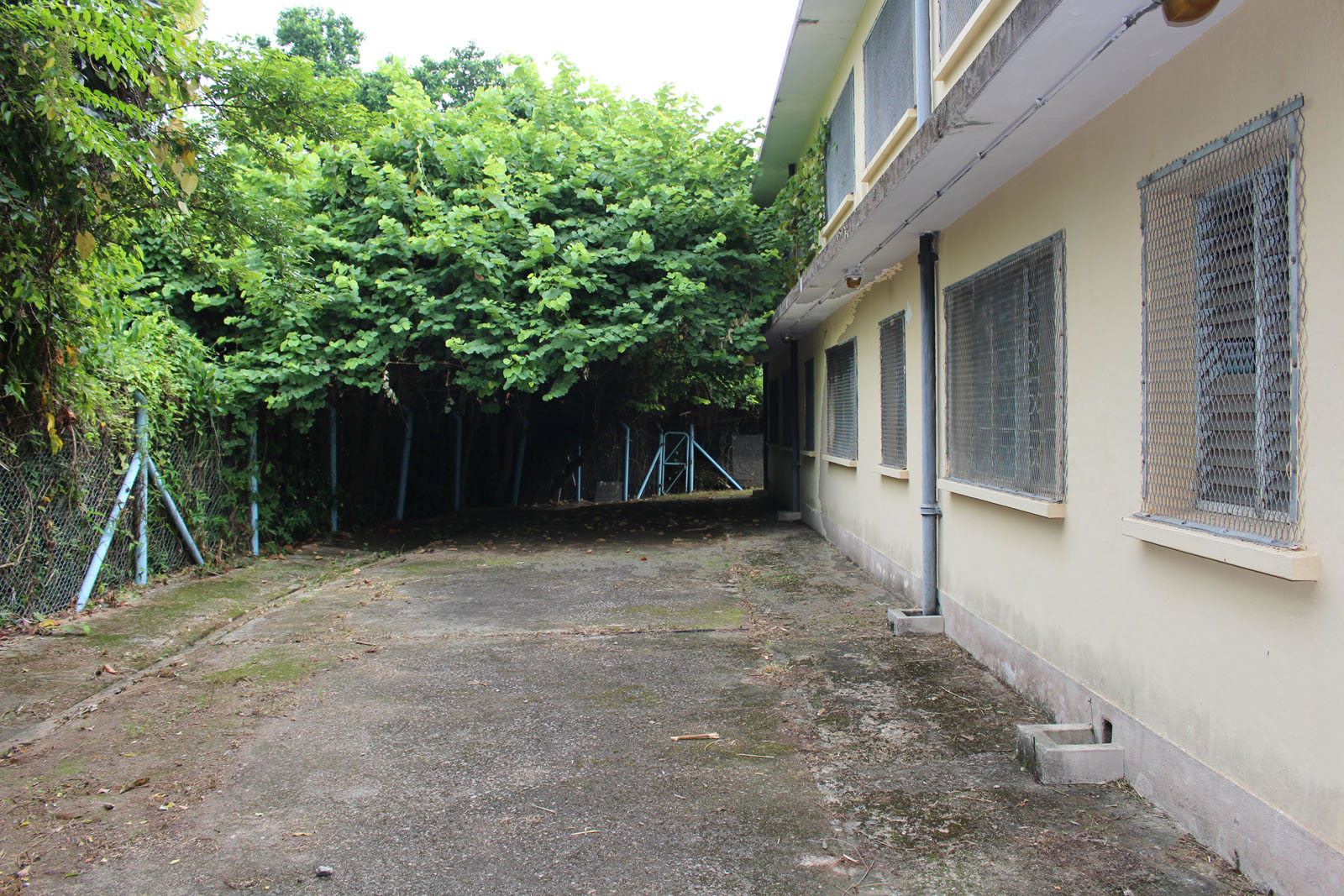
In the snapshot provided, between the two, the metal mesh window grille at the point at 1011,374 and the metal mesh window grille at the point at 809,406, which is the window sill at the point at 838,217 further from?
the metal mesh window grille at the point at 1011,374

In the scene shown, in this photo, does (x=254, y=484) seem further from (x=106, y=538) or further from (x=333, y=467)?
(x=106, y=538)

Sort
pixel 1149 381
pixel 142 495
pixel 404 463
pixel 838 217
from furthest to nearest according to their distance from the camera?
pixel 404 463 → pixel 838 217 → pixel 142 495 → pixel 1149 381

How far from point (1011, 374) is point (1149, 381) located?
164 cm

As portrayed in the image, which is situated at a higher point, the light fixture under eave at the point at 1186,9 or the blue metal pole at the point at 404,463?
the light fixture under eave at the point at 1186,9

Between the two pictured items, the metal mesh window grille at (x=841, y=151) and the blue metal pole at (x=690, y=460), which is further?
the blue metal pole at (x=690, y=460)

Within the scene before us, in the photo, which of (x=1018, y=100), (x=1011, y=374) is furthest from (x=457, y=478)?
(x=1018, y=100)

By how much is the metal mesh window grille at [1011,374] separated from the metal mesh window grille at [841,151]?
347cm

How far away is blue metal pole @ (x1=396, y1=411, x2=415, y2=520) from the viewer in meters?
13.8

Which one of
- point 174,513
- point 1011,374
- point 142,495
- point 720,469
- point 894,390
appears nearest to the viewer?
point 1011,374

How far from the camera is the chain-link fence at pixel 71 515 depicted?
642 centimetres

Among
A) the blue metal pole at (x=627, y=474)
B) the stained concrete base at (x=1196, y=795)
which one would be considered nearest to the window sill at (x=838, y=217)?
the stained concrete base at (x=1196, y=795)

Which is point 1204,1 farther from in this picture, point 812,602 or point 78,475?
point 78,475

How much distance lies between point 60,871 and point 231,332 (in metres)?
9.46

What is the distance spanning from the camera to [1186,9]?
2855mm
